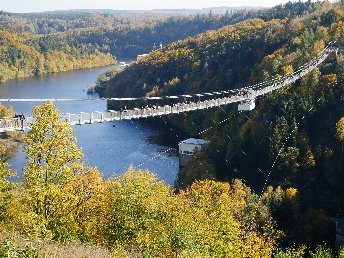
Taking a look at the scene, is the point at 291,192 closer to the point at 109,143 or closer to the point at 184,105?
the point at 184,105

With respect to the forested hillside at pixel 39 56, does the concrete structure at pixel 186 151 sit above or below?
above

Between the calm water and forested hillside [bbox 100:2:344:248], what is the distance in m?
3.75

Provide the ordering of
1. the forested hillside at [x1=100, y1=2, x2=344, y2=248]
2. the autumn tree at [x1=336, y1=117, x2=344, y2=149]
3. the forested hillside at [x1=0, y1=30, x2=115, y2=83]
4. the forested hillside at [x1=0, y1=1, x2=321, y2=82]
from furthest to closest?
the forested hillside at [x1=0, y1=30, x2=115, y2=83]
the forested hillside at [x1=0, y1=1, x2=321, y2=82]
the autumn tree at [x1=336, y1=117, x2=344, y2=149]
the forested hillside at [x1=100, y1=2, x2=344, y2=248]

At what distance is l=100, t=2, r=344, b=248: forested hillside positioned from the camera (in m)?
28.6

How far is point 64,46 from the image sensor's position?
111 m

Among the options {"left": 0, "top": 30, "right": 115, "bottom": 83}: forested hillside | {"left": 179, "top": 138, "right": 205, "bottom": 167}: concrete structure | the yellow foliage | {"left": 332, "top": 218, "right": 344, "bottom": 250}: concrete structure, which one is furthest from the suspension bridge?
{"left": 0, "top": 30, "right": 115, "bottom": 83}: forested hillside

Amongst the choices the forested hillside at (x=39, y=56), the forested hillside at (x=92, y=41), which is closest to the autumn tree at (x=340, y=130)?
the forested hillside at (x=92, y=41)

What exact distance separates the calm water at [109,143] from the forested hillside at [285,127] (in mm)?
3750

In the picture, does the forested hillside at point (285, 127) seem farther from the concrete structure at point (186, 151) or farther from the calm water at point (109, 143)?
the calm water at point (109, 143)

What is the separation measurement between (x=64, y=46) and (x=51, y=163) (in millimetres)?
104586

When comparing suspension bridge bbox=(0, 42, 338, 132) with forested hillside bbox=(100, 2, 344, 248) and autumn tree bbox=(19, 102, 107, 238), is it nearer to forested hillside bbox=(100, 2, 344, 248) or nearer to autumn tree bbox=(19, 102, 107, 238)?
forested hillside bbox=(100, 2, 344, 248)

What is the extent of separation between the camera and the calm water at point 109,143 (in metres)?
36.1

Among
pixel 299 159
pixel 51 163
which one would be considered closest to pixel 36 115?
pixel 51 163

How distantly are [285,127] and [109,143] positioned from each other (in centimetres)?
1557
